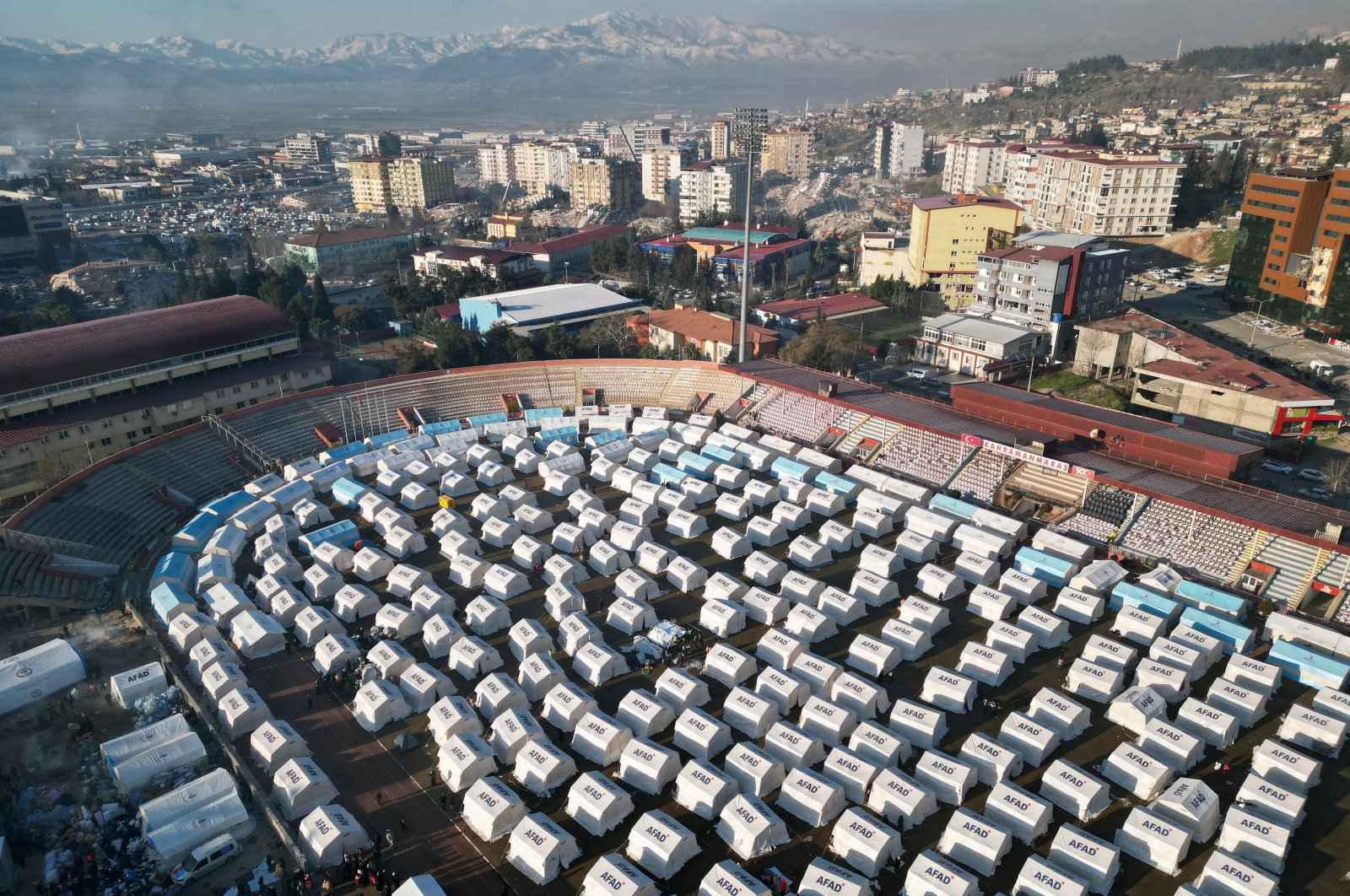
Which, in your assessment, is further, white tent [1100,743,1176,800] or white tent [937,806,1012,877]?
white tent [1100,743,1176,800]

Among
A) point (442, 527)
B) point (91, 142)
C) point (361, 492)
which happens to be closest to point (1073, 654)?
point (442, 527)

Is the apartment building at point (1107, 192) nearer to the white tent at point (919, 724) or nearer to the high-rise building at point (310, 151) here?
the white tent at point (919, 724)

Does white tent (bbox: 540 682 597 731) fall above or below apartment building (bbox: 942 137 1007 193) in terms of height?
below

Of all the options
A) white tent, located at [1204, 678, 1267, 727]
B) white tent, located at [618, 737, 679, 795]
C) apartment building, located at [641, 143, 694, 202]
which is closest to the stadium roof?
white tent, located at [618, 737, 679, 795]

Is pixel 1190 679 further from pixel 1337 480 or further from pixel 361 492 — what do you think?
pixel 361 492

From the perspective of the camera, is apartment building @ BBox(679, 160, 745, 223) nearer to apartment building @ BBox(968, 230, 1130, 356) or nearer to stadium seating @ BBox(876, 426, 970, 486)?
apartment building @ BBox(968, 230, 1130, 356)

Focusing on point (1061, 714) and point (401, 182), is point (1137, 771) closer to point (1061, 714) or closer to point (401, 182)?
point (1061, 714)
